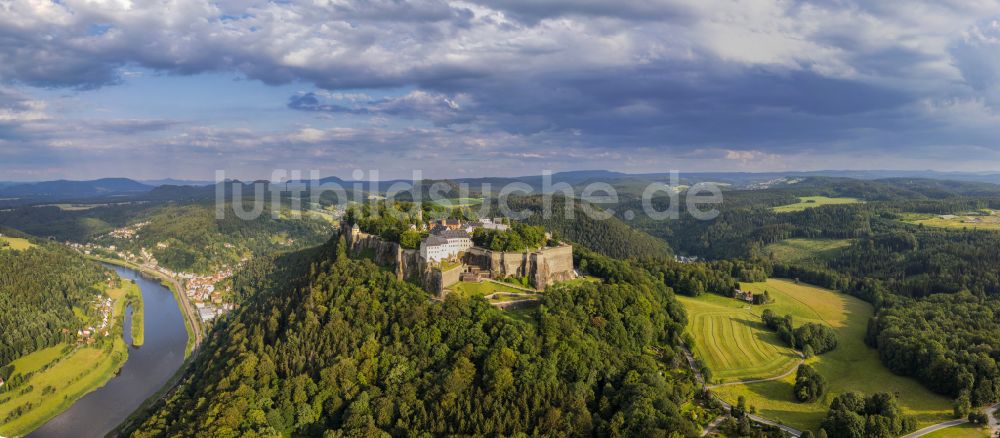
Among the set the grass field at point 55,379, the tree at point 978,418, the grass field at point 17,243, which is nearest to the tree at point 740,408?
the tree at point 978,418

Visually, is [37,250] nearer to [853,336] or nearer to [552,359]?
[552,359]

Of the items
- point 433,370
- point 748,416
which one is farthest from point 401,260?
point 748,416

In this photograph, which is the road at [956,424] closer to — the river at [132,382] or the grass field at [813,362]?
the grass field at [813,362]

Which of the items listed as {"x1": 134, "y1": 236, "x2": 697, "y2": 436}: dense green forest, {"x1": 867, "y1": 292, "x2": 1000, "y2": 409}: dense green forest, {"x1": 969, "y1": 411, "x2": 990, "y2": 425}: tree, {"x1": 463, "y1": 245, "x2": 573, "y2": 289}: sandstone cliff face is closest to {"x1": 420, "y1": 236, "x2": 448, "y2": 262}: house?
{"x1": 463, "y1": 245, "x2": 573, "y2": 289}: sandstone cliff face

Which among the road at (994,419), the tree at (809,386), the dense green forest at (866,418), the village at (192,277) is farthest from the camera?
the village at (192,277)

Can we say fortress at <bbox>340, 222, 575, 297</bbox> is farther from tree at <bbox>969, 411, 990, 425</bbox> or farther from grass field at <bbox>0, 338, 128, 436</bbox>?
grass field at <bbox>0, 338, 128, 436</bbox>

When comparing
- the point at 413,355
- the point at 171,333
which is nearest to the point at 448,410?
the point at 413,355
